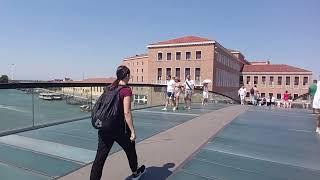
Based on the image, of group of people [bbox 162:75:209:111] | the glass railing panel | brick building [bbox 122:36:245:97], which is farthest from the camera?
brick building [bbox 122:36:245:97]

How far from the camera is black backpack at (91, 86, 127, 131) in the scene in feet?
12.8

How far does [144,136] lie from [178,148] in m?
1.26

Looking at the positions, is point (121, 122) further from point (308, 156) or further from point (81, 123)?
point (81, 123)

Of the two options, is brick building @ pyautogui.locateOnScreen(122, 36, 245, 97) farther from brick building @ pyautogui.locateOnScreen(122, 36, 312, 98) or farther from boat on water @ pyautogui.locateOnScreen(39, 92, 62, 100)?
boat on water @ pyautogui.locateOnScreen(39, 92, 62, 100)

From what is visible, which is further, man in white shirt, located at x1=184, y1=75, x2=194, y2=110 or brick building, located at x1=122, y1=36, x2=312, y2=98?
brick building, located at x1=122, y1=36, x2=312, y2=98

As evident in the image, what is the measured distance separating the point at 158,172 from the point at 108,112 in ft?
4.65

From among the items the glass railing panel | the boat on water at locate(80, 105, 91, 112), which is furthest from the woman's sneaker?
the boat on water at locate(80, 105, 91, 112)

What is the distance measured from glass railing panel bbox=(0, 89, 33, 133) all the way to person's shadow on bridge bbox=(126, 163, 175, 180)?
12.5ft

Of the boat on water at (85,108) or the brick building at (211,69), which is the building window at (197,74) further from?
the boat on water at (85,108)

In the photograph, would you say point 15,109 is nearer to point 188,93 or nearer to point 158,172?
point 158,172

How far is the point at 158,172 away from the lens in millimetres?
4797

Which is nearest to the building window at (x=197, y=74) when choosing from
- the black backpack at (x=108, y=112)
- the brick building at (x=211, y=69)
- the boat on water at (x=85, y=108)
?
the brick building at (x=211, y=69)

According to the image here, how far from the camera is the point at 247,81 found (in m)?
95.7

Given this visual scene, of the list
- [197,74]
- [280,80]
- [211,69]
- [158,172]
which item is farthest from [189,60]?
[158,172]
